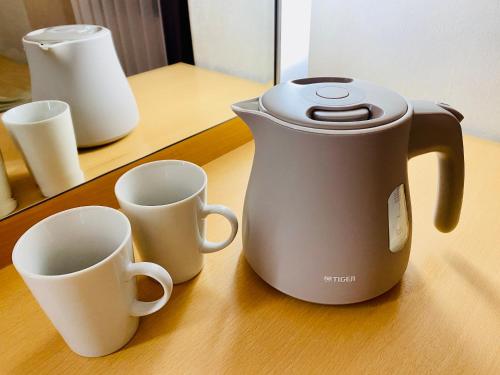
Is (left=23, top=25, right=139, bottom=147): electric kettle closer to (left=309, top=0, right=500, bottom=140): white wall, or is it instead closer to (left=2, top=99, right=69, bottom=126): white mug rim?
(left=2, top=99, right=69, bottom=126): white mug rim

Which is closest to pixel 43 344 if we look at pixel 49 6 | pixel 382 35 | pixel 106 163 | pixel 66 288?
pixel 66 288

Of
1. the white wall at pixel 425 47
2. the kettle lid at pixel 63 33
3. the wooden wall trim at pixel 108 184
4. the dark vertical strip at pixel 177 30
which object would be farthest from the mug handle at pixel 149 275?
the white wall at pixel 425 47

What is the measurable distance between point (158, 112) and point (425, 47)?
491 mm

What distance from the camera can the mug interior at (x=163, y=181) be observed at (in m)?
0.43

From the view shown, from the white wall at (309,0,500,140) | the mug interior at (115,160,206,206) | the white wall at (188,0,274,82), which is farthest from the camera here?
the white wall at (188,0,274,82)

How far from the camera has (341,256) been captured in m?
0.35

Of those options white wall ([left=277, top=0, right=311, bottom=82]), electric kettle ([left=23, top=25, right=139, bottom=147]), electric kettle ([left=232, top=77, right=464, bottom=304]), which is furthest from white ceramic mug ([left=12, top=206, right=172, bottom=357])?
white wall ([left=277, top=0, right=311, bottom=82])

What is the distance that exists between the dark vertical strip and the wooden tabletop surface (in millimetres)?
21

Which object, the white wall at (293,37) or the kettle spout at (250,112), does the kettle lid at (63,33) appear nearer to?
the kettle spout at (250,112)

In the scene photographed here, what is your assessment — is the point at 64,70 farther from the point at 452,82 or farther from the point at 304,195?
the point at 452,82

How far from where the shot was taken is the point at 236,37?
833 millimetres

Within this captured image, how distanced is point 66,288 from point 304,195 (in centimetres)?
20

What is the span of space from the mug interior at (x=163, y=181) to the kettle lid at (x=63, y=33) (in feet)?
0.76

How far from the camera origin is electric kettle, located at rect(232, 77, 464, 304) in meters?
0.32
